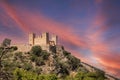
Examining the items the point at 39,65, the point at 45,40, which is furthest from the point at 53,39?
the point at 39,65

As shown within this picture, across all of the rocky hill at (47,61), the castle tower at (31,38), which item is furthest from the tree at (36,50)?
the castle tower at (31,38)

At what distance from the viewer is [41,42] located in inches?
4304

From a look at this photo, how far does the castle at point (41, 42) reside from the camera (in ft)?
351

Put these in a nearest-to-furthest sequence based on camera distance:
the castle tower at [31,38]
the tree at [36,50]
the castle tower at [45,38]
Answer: the tree at [36,50] < the castle tower at [45,38] < the castle tower at [31,38]

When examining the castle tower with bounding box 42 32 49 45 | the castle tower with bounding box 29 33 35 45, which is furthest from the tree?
the castle tower with bounding box 29 33 35 45

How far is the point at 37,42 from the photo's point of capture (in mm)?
109812

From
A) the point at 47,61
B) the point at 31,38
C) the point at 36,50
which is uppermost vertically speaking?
the point at 31,38

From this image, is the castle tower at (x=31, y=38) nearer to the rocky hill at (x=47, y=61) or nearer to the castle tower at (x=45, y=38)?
the castle tower at (x=45, y=38)

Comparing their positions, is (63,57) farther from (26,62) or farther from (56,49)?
(26,62)

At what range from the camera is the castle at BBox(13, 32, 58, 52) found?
10706cm

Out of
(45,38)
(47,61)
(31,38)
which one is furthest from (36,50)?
(31,38)

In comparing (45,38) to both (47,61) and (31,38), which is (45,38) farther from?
(47,61)

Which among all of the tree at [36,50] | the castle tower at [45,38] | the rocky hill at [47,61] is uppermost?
the castle tower at [45,38]

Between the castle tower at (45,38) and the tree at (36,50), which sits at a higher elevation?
the castle tower at (45,38)
